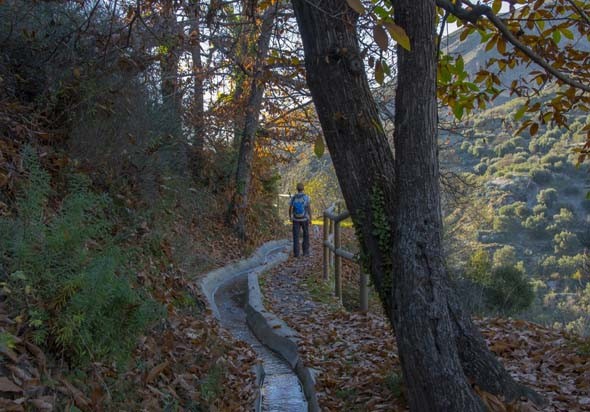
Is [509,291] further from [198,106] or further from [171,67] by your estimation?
[171,67]

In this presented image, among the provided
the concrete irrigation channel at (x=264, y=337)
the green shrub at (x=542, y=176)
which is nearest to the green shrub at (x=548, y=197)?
the green shrub at (x=542, y=176)

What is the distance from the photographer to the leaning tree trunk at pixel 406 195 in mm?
3510

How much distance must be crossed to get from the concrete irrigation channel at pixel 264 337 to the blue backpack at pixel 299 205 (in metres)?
1.74

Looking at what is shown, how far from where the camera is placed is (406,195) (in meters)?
3.65

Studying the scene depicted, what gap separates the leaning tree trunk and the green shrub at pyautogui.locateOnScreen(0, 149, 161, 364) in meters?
1.85

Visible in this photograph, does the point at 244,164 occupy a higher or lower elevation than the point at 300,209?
higher

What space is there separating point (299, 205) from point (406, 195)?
9.83 m

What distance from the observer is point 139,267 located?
6027 millimetres

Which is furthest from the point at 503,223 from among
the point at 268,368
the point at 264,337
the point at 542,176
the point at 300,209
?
the point at 268,368

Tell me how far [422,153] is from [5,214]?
313 centimetres

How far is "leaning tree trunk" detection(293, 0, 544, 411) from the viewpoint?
3510mm

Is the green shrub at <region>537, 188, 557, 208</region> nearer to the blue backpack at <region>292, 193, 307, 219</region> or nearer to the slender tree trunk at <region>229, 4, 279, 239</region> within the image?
the slender tree trunk at <region>229, 4, 279, 239</region>

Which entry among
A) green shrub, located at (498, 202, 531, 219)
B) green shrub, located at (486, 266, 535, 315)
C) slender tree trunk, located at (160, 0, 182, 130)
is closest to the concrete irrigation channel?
slender tree trunk, located at (160, 0, 182, 130)

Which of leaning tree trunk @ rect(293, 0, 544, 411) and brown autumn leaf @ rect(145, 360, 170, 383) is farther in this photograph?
brown autumn leaf @ rect(145, 360, 170, 383)
